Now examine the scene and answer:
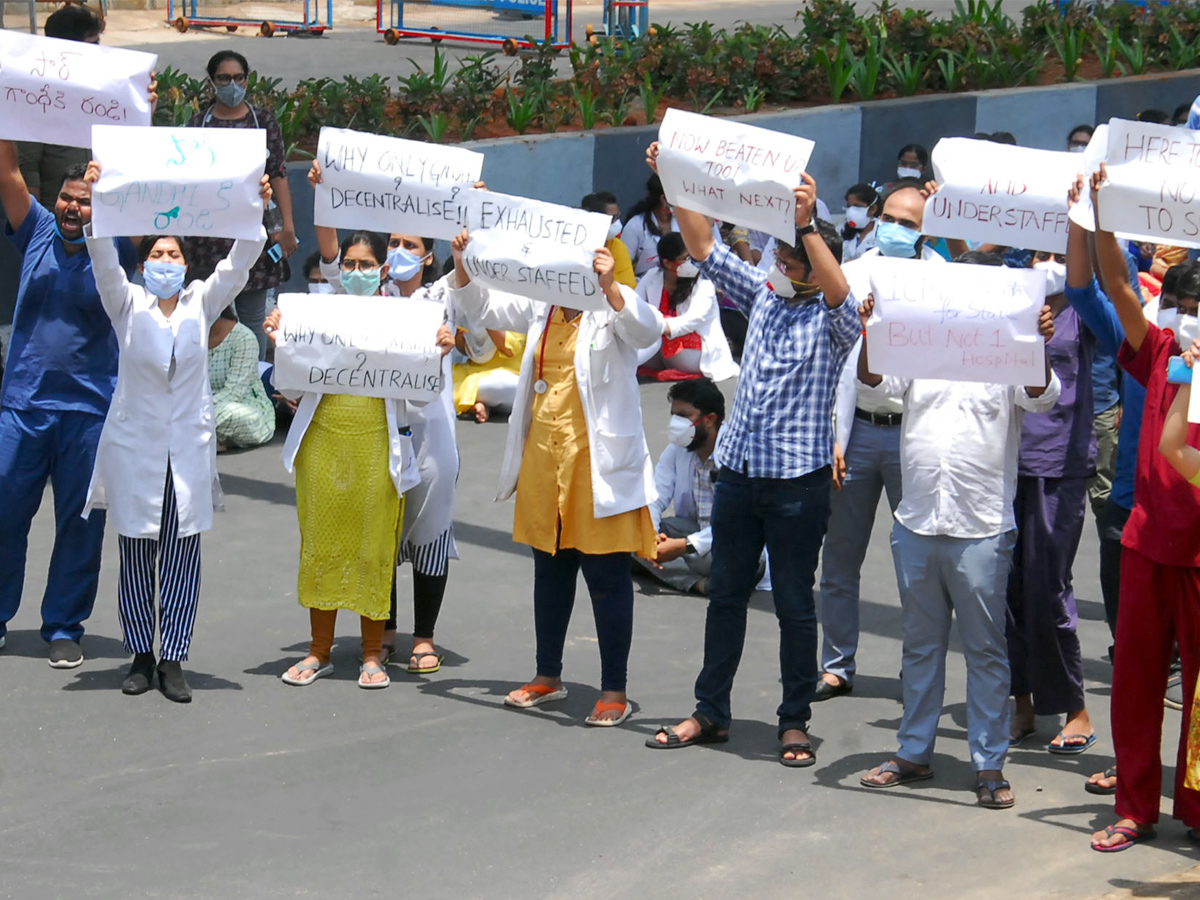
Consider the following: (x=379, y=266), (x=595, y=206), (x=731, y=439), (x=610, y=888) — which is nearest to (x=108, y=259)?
(x=379, y=266)

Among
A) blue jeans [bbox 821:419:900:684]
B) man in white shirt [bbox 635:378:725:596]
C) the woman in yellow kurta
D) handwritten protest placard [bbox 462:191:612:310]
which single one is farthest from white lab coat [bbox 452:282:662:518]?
man in white shirt [bbox 635:378:725:596]

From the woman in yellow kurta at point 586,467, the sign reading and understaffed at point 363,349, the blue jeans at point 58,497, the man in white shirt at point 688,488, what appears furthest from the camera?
the man in white shirt at point 688,488

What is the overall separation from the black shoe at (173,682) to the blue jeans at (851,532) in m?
2.53

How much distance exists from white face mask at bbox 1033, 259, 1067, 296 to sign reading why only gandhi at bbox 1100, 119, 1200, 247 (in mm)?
580

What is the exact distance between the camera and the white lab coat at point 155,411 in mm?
6465

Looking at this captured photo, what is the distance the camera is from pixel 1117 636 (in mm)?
5594

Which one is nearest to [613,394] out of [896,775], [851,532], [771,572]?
[771,572]

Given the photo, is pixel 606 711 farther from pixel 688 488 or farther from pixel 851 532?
pixel 688 488

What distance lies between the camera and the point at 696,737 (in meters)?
6.31

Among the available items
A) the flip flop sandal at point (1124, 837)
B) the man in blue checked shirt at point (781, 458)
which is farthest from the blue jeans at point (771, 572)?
the flip flop sandal at point (1124, 837)

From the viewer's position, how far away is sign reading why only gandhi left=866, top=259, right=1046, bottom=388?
562 cm

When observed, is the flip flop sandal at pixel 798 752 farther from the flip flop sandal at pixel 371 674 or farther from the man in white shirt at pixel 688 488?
the man in white shirt at pixel 688 488

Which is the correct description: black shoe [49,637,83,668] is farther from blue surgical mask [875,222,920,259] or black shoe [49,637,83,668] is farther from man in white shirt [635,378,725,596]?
blue surgical mask [875,222,920,259]

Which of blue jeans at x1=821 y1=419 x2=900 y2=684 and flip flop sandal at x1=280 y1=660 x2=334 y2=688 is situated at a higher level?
blue jeans at x1=821 y1=419 x2=900 y2=684
